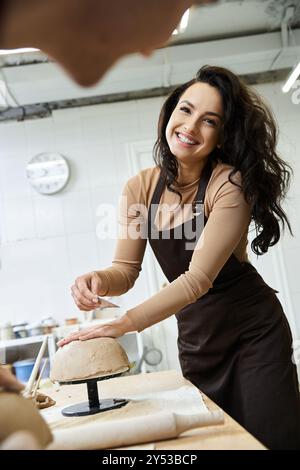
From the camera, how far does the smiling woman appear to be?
1025mm

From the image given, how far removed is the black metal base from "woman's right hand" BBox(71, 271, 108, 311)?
0.64ft

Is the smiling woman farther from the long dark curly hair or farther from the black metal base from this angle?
the black metal base

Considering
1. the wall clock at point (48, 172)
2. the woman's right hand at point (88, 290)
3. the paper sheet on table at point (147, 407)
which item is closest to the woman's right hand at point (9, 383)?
the paper sheet on table at point (147, 407)

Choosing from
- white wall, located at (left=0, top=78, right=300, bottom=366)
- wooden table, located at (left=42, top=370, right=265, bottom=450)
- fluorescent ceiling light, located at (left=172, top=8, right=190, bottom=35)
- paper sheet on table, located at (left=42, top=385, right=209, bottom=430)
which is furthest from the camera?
white wall, located at (left=0, top=78, right=300, bottom=366)

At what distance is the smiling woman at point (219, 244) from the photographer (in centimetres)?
103

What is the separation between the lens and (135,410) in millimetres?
826

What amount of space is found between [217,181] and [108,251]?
2.33 metres

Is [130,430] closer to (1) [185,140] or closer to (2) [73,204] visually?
(1) [185,140]

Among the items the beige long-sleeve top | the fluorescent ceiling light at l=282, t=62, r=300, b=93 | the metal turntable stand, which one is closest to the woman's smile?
the beige long-sleeve top

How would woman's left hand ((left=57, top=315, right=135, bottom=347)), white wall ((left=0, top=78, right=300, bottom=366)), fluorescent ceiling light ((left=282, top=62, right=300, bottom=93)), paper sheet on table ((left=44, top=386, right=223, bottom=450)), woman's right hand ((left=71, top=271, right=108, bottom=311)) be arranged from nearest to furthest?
paper sheet on table ((left=44, top=386, right=223, bottom=450))
woman's left hand ((left=57, top=315, right=135, bottom=347))
woman's right hand ((left=71, top=271, right=108, bottom=311))
fluorescent ceiling light ((left=282, top=62, right=300, bottom=93))
white wall ((left=0, top=78, right=300, bottom=366))

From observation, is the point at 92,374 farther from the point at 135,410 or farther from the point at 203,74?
the point at 203,74

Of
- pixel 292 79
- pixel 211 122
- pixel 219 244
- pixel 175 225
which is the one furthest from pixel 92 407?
pixel 292 79

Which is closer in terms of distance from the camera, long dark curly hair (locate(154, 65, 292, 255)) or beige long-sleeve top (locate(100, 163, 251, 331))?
beige long-sleeve top (locate(100, 163, 251, 331))

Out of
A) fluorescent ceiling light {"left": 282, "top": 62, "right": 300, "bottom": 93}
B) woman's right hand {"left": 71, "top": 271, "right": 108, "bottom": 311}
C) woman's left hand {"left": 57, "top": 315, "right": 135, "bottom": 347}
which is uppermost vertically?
fluorescent ceiling light {"left": 282, "top": 62, "right": 300, "bottom": 93}
